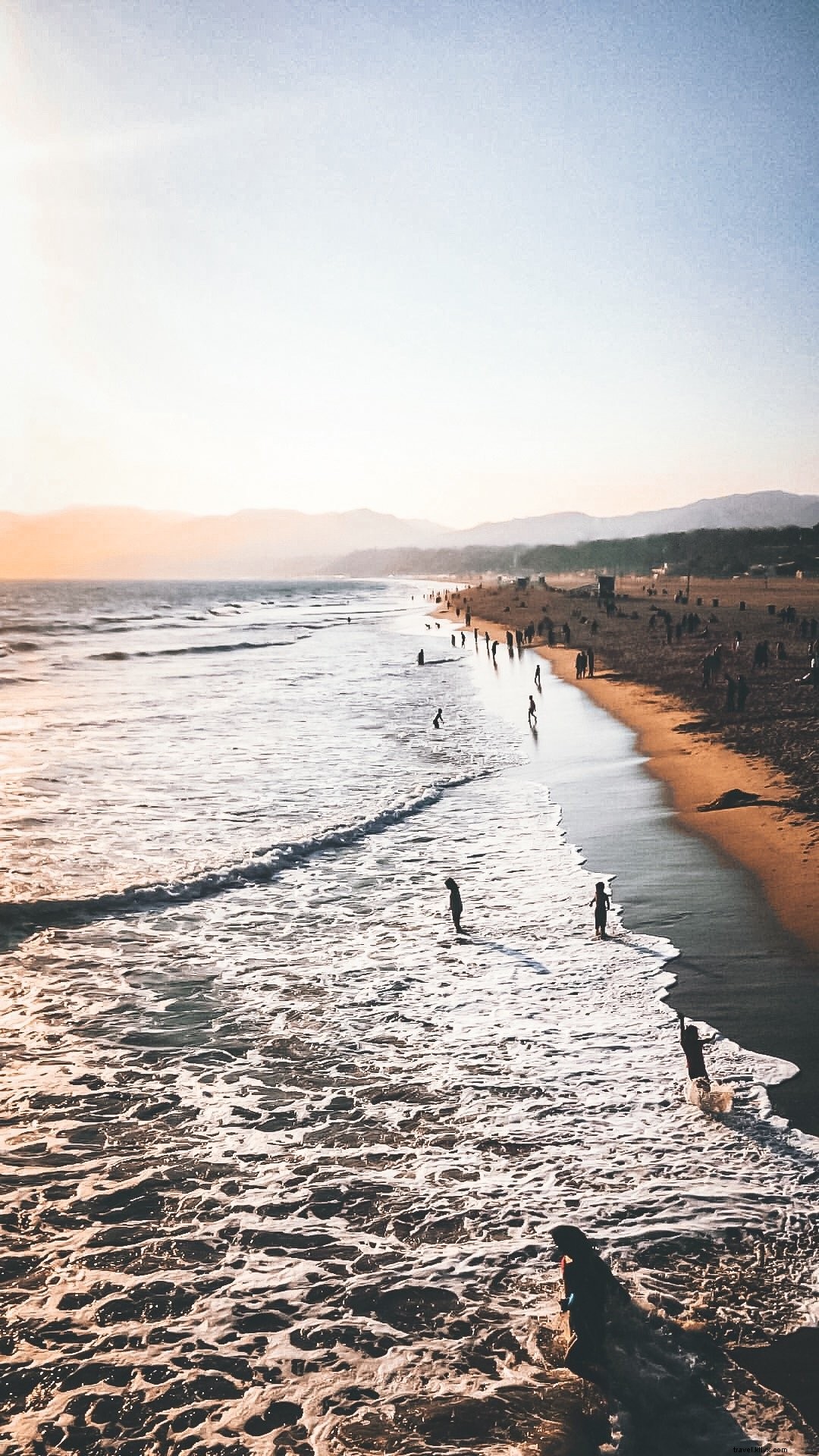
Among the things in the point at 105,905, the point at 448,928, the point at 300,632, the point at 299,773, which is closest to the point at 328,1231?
the point at 448,928

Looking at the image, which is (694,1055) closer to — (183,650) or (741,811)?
(741,811)

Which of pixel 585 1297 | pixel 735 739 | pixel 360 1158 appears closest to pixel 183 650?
pixel 735 739

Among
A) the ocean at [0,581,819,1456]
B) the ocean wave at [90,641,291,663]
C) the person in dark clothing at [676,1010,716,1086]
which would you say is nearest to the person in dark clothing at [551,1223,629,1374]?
the ocean at [0,581,819,1456]

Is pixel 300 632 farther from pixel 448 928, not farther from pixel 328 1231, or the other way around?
pixel 328 1231

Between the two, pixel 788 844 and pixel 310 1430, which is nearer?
pixel 310 1430

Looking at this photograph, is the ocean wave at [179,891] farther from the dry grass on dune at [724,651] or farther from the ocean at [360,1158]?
the dry grass on dune at [724,651]

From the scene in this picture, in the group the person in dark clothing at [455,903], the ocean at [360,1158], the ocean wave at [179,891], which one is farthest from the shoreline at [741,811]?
the ocean wave at [179,891]
